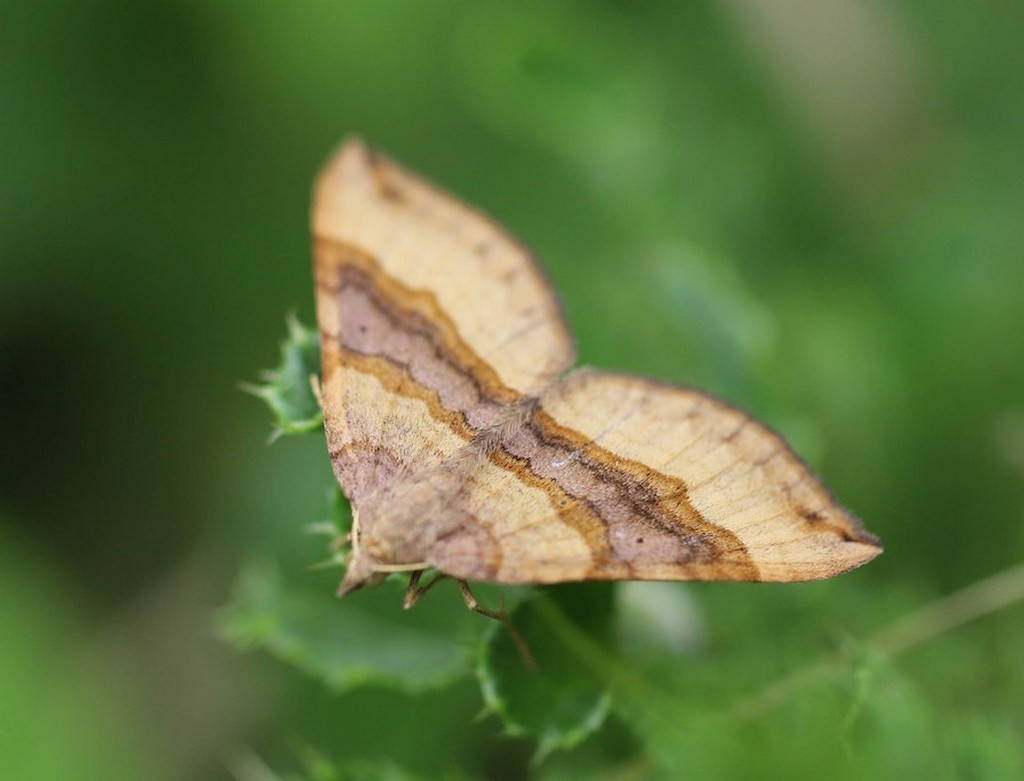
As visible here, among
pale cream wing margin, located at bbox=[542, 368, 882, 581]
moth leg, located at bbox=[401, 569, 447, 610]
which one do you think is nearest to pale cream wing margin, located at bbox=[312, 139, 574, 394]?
Result: pale cream wing margin, located at bbox=[542, 368, 882, 581]

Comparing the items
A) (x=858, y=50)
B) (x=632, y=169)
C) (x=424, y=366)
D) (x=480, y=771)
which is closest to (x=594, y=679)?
(x=424, y=366)

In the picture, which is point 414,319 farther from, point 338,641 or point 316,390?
point 338,641

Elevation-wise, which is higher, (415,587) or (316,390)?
(316,390)

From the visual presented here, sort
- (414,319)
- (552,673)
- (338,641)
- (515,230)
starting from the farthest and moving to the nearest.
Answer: (515,230), (414,319), (338,641), (552,673)

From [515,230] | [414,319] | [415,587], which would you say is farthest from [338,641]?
[515,230]

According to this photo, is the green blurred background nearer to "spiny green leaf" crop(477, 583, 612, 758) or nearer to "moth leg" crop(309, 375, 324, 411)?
"spiny green leaf" crop(477, 583, 612, 758)

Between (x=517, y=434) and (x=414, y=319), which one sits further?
(x=414, y=319)

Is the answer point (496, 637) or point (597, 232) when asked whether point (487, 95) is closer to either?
point (597, 232)
